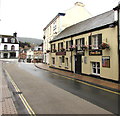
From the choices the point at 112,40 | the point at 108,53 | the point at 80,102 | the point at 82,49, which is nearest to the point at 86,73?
the point at 82,49

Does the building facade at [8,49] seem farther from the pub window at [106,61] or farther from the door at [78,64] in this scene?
the pub window at [106,61]

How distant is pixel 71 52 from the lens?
726 inches

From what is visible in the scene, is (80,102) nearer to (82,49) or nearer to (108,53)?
(108,53)

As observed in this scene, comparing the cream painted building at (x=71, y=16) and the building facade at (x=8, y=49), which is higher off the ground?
the cream painted building at (x=71, y=16)

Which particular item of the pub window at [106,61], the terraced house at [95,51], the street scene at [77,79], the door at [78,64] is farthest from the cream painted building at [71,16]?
the pub window at [106,61]

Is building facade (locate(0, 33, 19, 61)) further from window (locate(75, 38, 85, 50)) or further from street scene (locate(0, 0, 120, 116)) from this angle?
window (locate(75, 38, 85, 50))

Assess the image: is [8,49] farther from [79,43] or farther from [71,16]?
[79,43]

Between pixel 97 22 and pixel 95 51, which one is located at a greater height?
pixel 97 22

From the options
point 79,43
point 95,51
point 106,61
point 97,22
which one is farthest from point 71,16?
point 106,61

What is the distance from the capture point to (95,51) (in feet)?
44.8

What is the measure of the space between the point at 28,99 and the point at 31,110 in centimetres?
151

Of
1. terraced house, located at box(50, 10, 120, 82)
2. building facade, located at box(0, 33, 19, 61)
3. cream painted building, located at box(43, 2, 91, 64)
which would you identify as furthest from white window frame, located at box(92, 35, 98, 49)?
building facade, located at box(0, 33, 19, 61)

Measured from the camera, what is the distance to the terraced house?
37.9 feet

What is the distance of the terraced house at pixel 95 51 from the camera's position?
11.6 meters
